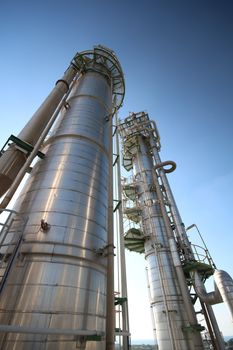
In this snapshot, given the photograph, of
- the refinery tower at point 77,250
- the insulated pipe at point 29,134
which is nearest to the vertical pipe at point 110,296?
the refinery tower at point 77,250

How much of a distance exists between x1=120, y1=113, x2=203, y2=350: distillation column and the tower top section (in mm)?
7820

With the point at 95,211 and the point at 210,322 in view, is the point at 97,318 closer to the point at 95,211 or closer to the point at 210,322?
the point at 95,211

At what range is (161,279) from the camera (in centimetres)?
Answer: 1257

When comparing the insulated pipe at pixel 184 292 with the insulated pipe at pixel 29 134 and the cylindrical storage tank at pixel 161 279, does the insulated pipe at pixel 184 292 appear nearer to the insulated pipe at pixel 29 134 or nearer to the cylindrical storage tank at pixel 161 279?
the cylindrical storage tank at pixel 161 279

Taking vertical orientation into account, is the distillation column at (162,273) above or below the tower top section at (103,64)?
below

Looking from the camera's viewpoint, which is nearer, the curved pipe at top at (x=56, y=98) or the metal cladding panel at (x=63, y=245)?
the metal cladding panel at (x=63, y=245)

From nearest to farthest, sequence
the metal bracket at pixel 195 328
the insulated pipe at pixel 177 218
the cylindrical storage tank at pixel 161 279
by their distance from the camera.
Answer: the metal bracket at pixel 195 328, the cylindrical storage tank at pixel 161 279, the insulated pipe at pixel 177 218

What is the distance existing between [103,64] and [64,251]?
14.3 meters

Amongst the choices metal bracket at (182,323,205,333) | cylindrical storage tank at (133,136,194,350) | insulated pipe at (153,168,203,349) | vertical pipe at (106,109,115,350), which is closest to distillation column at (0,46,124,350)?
vertical pipe at (106,109,115,350)

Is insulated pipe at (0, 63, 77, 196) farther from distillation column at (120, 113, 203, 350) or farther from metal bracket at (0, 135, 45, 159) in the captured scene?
distillation column at (120, 113, 203, 350)

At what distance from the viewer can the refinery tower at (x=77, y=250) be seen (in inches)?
152

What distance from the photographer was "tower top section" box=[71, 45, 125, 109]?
42.9 feet

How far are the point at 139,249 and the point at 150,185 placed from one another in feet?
19.7

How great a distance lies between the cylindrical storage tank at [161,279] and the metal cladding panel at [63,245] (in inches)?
345
